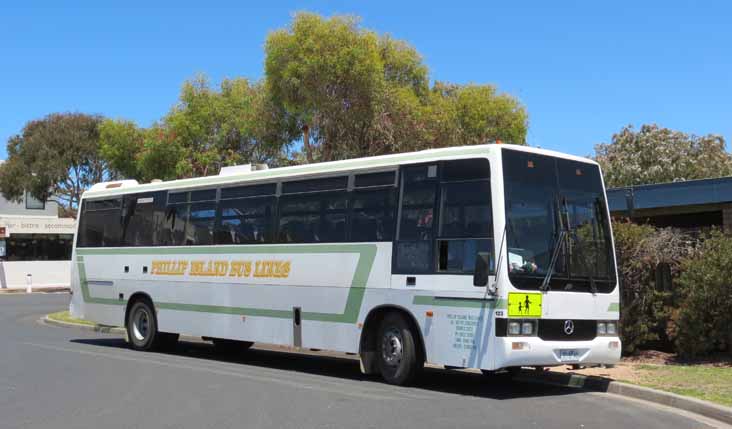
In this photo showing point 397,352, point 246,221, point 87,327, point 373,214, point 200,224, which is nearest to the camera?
point 397,352

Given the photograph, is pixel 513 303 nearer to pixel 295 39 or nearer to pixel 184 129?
pixel 295 39

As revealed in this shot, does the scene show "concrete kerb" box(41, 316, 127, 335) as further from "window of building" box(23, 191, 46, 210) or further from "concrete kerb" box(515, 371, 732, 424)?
"window of building" box(23, 191, 46, 210)

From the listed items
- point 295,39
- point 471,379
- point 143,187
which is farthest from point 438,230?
point 295,39

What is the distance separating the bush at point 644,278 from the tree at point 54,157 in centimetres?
3904

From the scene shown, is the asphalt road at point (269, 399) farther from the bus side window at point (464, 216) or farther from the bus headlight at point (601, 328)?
the bus side window at point (464, 216)

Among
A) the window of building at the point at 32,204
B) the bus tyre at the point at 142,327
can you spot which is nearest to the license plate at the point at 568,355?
the bus tyre at the point at 142,327

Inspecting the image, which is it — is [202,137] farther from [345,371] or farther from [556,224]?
[556,224]

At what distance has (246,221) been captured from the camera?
14.9m

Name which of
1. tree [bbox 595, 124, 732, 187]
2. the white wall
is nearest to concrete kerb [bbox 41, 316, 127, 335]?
the white wall

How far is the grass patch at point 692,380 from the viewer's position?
34.7ft

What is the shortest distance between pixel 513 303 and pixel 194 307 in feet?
23.5

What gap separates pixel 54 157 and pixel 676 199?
38.9 m

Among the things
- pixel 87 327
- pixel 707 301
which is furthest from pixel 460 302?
pixel 87 327

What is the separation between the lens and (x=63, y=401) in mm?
10523
